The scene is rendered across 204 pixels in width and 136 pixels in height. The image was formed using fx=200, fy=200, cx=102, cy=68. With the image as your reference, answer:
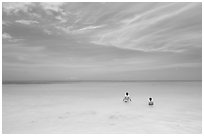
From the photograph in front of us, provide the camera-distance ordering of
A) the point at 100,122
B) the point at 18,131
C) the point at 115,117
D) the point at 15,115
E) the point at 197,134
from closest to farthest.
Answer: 1. the point at 197,134
2. the point at 18,131
3. the point at 100,122
4. the point at 115,117
5. the point at 15,115

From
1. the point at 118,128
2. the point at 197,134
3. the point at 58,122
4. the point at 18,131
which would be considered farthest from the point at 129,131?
the point at 18,131

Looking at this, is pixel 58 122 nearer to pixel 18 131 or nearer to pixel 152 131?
pixel 18 131

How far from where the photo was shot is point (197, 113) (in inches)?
347

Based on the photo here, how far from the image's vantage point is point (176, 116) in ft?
27.0

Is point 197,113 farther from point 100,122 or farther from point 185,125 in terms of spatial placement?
point 100,122

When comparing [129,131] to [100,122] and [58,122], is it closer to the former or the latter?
[100,122]

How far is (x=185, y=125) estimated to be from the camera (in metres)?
6.84

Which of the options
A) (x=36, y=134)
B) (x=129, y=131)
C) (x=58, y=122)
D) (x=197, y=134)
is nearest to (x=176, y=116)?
(x=197, y=134)

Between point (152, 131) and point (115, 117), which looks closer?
point (152, 131)

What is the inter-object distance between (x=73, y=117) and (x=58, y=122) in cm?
89

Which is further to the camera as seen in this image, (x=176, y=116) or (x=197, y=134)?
(x=176, y=116)

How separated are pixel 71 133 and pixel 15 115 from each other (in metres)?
3.74

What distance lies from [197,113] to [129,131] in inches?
166

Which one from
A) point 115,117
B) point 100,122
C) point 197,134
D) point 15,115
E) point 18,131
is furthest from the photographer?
point 15,115
